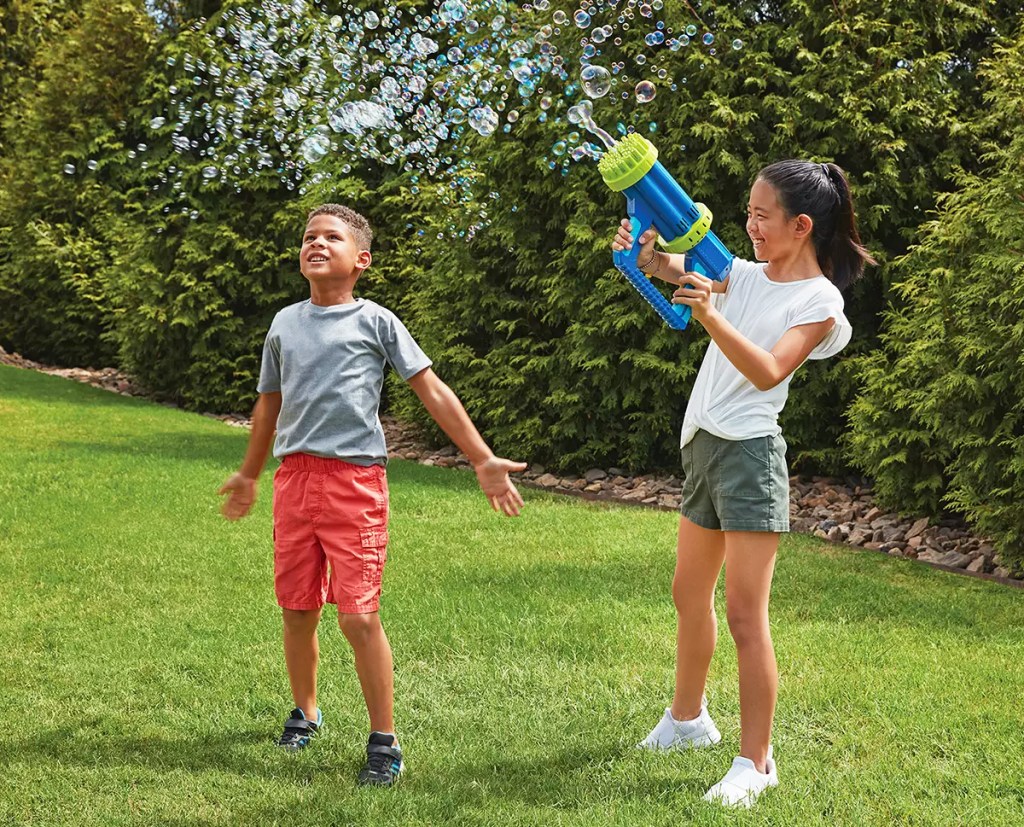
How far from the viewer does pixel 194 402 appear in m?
12.4

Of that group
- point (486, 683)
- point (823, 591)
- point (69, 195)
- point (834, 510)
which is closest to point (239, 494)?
point (486, 683)

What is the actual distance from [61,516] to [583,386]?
3.80m

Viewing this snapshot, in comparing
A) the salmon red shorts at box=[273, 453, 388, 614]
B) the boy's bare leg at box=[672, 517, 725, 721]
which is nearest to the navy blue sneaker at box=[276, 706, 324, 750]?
A: the salmon red shorts at box=[273, 453, 388, 614]

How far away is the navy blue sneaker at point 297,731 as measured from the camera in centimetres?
321

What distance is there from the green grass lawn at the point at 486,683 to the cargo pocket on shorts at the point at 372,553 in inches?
21.0

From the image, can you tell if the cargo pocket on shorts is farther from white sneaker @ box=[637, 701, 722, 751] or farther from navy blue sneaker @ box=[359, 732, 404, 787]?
white sneaker @ box=[637, 701, 722, 751]

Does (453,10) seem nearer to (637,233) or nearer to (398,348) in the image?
(398,348)

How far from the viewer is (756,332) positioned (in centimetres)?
286

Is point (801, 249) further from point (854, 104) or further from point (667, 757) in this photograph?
point (854, 104)

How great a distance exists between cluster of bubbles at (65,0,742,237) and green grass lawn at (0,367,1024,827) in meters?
2.51

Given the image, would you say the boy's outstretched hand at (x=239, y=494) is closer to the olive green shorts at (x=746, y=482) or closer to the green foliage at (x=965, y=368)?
the olive green shorts at (x=746, y=482)

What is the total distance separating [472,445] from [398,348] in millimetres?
343

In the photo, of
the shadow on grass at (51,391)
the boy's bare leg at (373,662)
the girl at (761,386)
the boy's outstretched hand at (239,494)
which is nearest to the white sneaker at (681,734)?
the girl at (761,386)

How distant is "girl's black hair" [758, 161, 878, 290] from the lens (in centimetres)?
283
